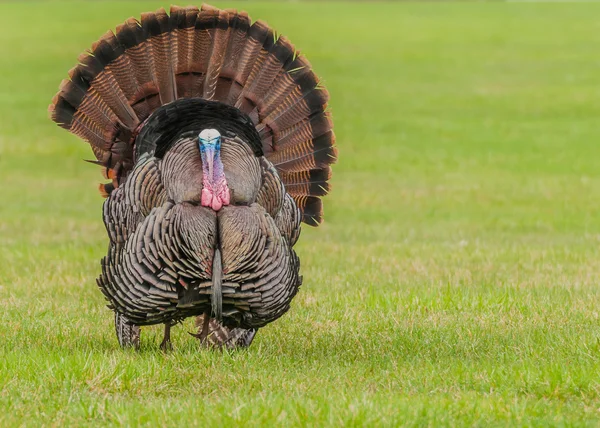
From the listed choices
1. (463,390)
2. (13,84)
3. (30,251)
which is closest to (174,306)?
(463,390)

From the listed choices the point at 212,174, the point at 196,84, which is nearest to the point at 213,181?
the point at 212,174

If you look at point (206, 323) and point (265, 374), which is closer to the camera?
point (265, 374)

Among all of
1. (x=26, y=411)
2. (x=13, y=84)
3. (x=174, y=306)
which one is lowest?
(x=26, y=411)

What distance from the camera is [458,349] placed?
6.45m

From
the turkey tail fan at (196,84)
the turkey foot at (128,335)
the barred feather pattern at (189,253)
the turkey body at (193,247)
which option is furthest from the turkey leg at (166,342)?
the turkey tail fan at (196,84)

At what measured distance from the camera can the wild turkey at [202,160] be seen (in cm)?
555

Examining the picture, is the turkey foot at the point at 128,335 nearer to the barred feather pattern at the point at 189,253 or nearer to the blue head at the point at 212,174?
the barred feather pattern at the point at 189,253

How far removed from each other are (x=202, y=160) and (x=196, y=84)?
1405 millimetres

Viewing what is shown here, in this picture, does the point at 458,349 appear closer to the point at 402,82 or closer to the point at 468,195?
the point at 468,195

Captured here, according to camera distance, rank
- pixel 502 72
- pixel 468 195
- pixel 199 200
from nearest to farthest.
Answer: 1. pixel 199 200
2. pixel 468 195
3. pixel 502 72

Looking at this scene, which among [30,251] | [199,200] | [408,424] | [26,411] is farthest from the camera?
[30,251]

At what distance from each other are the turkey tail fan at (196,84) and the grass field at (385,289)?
1.21 m

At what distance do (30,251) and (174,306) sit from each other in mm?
5668

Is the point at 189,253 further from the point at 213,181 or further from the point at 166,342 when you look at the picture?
the point at 166,342
